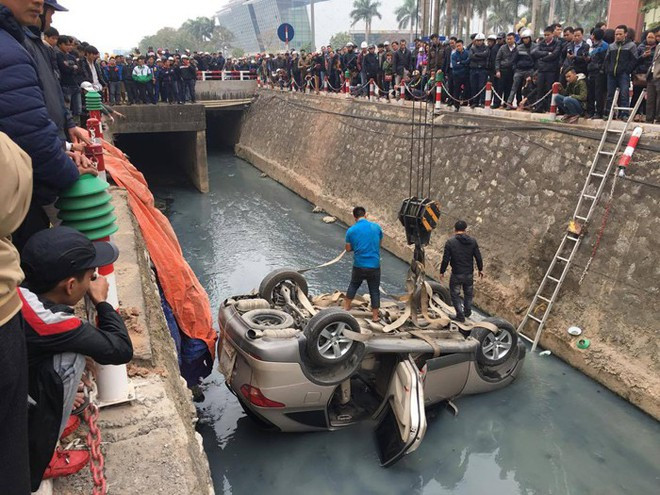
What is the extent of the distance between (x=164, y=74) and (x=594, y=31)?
1605 centimetres

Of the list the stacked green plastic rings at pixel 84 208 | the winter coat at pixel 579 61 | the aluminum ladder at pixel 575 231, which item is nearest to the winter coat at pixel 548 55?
the winter coat at pixel 579 61

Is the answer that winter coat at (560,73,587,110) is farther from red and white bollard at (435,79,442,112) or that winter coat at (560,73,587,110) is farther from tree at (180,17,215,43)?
tree at (180,17,215,43)

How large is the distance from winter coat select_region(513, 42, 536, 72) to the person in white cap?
0.95m

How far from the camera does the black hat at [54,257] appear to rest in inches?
97.2

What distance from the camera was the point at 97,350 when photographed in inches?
100

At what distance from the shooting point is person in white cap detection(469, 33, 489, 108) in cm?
1307

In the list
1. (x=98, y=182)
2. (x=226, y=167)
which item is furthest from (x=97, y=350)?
(x=226, y=167)

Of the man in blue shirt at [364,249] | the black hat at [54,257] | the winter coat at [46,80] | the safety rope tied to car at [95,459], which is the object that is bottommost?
the man in blue shirt at [364,249]

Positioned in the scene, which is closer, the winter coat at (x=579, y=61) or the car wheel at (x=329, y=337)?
the car wheel at (x=329, y=337)

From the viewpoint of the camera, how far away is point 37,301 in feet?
7.82

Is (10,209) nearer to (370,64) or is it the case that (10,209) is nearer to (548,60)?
(548,60)

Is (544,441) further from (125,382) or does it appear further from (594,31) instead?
(594,31)

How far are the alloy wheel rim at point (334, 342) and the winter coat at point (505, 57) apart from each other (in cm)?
888

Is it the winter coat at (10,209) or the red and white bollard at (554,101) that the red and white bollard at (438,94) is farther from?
the winter coat at (10,209)
